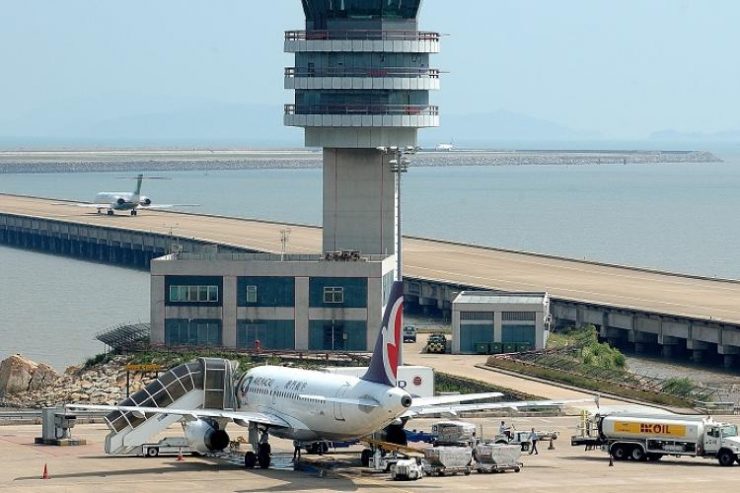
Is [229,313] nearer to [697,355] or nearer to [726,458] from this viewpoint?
[697,355]

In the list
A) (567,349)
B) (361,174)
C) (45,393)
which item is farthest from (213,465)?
(361,174)

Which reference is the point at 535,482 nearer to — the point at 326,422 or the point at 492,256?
the point at 326,422

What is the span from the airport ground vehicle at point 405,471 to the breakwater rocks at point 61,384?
33.9 m

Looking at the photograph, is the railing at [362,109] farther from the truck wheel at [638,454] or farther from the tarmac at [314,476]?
the truck wheel at [638,454]

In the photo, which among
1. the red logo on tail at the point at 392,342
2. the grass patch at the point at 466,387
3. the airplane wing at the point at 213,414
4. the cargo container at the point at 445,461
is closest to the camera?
the red logo on tail at the point at 392,342

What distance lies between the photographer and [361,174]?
4333 inches

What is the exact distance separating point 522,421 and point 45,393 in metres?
28.8

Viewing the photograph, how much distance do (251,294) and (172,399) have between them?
34.6 m

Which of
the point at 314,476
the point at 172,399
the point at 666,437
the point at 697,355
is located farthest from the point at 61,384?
the point at 666,437

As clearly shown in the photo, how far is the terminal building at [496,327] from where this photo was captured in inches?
3959

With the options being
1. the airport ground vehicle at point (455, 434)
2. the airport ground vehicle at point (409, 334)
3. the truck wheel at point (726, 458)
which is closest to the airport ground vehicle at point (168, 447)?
the airport ground vehicle at point (455, 434)

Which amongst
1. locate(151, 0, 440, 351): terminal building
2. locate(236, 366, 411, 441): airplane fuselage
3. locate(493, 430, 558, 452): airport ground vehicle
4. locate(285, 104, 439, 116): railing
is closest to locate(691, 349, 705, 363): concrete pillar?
locate(151, 0, 440, 351): terminal building

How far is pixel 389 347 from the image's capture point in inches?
2243

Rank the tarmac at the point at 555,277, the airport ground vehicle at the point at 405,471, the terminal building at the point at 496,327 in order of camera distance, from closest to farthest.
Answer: the airport ground vehicle at the point at 405,471
the terminal building at the point at 496,327
the tarmac at the point at 555,277
